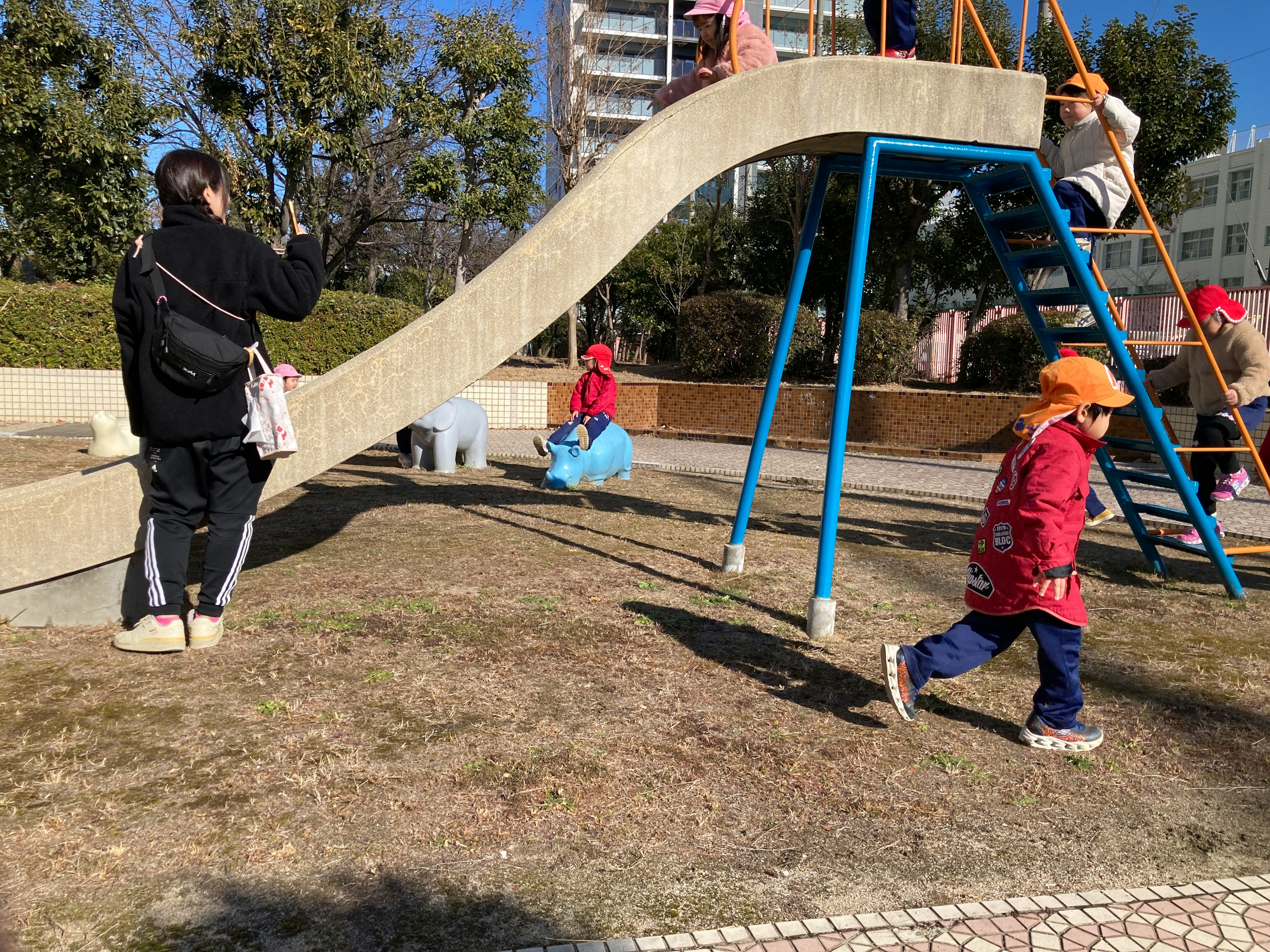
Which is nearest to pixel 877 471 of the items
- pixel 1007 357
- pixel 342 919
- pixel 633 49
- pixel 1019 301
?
pixel 1007 357

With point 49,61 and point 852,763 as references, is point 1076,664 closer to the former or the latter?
point 852,763

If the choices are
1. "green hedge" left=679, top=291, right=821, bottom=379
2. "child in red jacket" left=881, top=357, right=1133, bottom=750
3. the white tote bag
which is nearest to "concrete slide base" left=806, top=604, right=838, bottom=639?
"child in red jacket" left=881, top=357, right=1133, bottom=750

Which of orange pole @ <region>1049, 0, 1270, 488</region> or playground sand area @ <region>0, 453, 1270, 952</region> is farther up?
orange pole @ <region>1049, 0, 1270, 488</region>

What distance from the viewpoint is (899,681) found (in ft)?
11.9

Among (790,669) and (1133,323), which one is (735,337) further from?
(790,669)

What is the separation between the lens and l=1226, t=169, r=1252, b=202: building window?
41.5 metres

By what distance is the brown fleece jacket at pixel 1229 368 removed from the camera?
20.0ft

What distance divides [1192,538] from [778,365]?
3.31 metres

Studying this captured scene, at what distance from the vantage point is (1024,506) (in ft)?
11.6

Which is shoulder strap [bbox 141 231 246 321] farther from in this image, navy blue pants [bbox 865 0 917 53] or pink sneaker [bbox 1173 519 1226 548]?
pink sneaker [bbox 1173 519 1226 548]

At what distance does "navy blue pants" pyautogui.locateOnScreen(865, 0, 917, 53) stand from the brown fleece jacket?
2.63 meters

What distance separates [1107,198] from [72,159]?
16043mm

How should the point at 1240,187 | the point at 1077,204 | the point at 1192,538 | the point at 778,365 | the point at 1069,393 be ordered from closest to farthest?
the point at 1069,393
the point at 1077,204
the point at 778,365
the point at 1192,538
the point at 1240,187

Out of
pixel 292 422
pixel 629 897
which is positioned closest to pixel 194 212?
pixel 292 422
